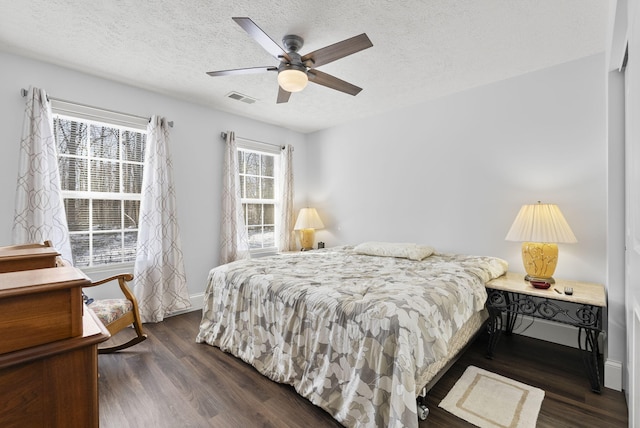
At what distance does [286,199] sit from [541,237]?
320 cm

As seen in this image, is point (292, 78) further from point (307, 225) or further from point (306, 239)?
point (306, 239)

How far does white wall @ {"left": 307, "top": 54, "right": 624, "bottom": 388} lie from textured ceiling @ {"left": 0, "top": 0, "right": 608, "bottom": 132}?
0.28 m

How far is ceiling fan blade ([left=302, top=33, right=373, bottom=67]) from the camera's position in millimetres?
1830

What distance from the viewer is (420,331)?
61.6 inches

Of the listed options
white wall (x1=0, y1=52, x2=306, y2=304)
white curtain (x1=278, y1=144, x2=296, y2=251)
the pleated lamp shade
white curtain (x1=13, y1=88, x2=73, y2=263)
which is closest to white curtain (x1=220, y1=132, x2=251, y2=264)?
white wall (x1=0, y1=52, x2=306, y2=304)

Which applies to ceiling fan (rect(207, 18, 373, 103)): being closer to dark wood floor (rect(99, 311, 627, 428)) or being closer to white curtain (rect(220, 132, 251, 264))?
white curtain (rect(220, 132, 251, 264))

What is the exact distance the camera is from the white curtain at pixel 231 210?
151 inches

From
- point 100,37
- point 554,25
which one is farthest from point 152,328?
point 554,25

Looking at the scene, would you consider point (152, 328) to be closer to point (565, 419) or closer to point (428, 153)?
point (565, 419)

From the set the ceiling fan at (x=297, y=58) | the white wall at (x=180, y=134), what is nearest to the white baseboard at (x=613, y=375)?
the ceiling fan at (x=297, y=58)

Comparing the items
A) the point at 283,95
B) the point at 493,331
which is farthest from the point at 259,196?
the point at 493,331

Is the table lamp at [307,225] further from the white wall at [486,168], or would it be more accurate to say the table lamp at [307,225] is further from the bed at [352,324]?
the bed at [352,324]

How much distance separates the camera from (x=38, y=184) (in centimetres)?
254

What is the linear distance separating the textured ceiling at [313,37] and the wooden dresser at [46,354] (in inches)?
78.2
